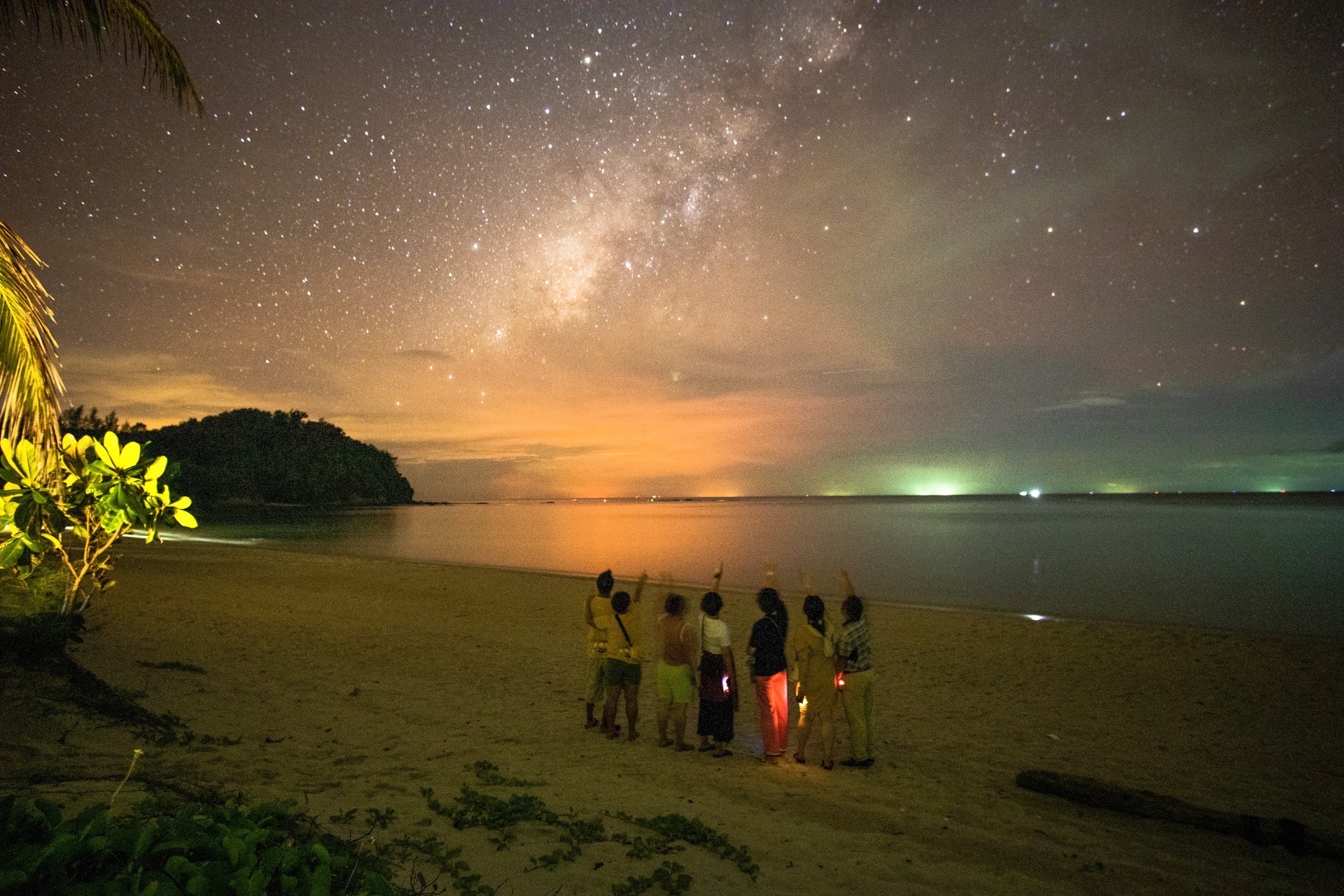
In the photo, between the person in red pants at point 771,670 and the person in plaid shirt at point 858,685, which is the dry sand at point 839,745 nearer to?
the person in plaid shirt at point 858,685

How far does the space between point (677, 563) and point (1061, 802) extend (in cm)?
2926

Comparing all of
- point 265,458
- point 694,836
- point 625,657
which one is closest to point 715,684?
point 625,657

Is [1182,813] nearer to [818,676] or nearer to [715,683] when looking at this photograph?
[818,676]

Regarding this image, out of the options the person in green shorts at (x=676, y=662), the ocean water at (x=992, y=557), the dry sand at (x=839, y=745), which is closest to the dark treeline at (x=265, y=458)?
the ocean water at (x=992, y=557)

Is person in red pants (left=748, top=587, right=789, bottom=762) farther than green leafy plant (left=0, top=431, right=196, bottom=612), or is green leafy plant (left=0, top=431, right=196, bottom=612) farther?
person in red pants (left=748, top=587, right=789, bottom=762)

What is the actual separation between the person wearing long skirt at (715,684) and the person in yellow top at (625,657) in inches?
28.6

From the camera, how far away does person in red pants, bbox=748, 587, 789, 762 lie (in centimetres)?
626

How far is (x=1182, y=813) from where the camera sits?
5133 millimetres

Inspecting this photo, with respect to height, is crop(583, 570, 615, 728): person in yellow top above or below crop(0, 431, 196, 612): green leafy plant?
below

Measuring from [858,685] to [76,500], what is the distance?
7561 mm

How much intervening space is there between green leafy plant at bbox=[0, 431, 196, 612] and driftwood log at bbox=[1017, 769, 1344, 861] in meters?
7.45

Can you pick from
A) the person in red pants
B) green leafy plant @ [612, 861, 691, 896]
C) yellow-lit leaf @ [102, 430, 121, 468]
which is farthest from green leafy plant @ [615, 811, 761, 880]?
yellow-lit leaf @ [102, 430, 121, 468]

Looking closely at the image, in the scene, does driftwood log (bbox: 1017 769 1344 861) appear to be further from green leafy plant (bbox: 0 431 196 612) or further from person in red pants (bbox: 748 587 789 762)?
green leafy plant (bbox: 0 431 196 612)

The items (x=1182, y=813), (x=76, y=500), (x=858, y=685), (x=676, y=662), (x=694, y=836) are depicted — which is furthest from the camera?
(x=676, y=662)
